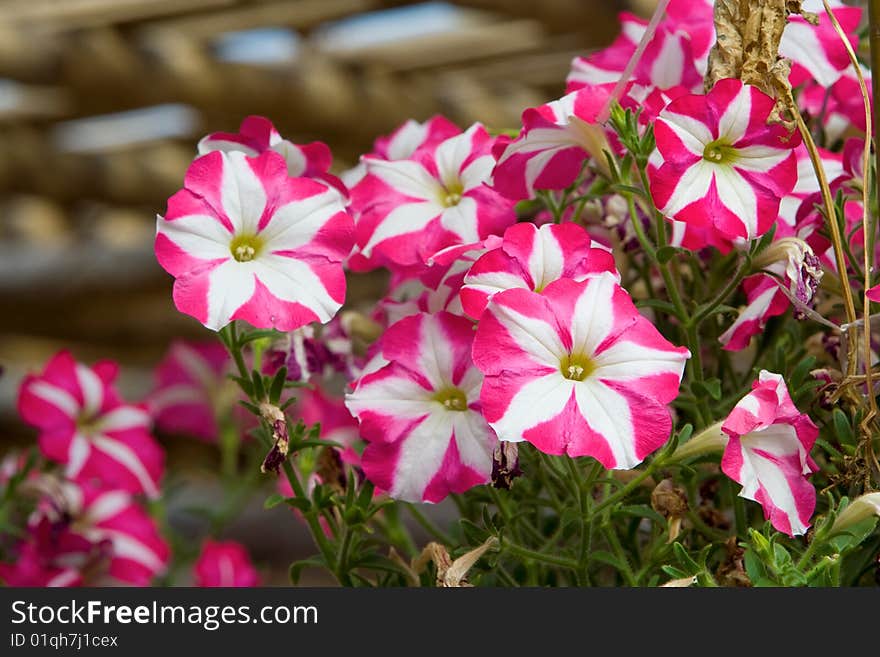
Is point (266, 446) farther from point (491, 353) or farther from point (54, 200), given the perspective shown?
point (54, 200)

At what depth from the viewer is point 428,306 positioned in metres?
0.57

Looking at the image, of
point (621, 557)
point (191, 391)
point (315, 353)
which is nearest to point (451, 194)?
point (315, 353)

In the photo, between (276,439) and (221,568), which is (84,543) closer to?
(221,568)

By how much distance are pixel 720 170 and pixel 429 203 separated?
168 millimetres

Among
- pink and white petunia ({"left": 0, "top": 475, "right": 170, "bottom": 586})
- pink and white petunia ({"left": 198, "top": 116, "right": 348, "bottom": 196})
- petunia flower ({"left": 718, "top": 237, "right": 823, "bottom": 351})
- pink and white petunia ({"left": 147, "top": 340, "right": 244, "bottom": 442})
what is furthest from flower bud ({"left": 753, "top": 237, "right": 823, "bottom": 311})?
pink and white petunia ({"left": 147, "top": 340, "right": 244, "bottom": 442})

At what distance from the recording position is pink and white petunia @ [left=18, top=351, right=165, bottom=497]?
94 cm

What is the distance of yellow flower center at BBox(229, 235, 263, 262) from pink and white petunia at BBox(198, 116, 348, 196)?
0.07 metres

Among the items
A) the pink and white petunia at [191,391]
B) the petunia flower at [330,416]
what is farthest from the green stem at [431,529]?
the pink and white petunia at [191,391]

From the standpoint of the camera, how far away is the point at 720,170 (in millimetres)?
519

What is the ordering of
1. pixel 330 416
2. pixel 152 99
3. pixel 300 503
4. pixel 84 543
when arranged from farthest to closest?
pixel 152 99
pixel 330 416
pixel 84 543
pixel 300 503

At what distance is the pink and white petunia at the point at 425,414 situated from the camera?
0.51 metres

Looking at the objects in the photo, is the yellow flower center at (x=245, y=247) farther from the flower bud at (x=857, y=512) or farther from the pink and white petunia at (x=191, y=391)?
the pink and white petunia at (x=191, y=391)

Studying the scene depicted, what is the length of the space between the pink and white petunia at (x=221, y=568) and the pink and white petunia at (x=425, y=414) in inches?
21.9

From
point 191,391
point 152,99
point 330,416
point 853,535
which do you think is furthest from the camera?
point 152,99
